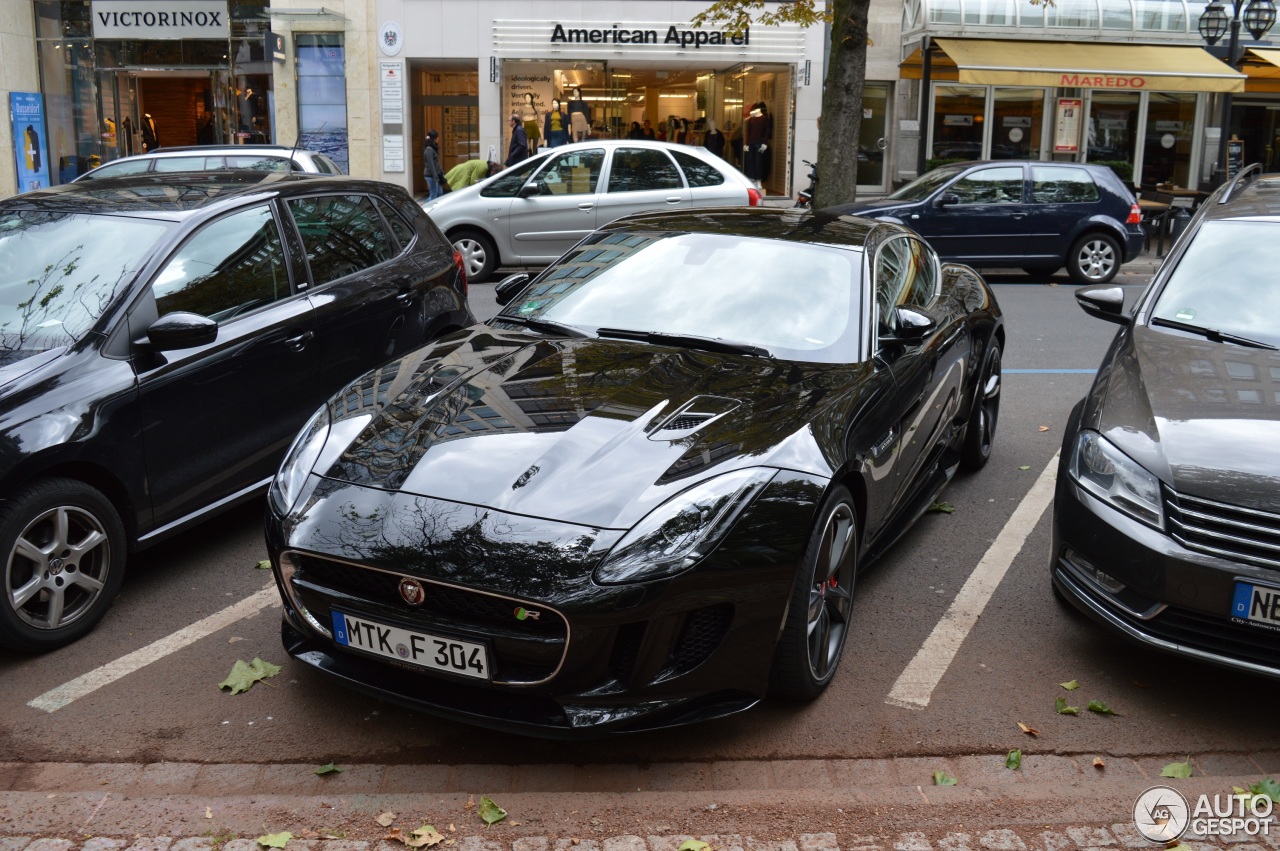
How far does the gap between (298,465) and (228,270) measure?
1.68 meters

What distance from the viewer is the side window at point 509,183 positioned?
1430cm

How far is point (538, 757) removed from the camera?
3730mm

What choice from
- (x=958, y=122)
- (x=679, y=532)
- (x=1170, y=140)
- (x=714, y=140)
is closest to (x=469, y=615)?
(x=679, y=532)

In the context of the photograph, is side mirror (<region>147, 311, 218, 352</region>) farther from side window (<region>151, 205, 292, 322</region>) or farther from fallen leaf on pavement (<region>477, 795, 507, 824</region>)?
fallen leaf on pavement (<region>477, 795, 507, 824</region>)

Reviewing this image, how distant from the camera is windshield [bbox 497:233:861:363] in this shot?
4820 mm

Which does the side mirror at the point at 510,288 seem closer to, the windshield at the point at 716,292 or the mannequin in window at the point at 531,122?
the windshield at the point at 716,292

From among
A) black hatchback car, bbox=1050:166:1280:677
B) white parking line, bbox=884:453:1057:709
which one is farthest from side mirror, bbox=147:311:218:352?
black hatchback car, bbox=1050:166:1280:677

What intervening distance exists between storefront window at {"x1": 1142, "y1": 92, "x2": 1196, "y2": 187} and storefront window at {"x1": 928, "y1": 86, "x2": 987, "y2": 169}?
392 cm

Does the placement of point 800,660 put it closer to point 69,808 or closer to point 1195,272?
point 69,808

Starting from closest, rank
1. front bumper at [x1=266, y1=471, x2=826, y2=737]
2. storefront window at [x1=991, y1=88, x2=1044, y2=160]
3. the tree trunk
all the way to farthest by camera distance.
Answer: front bumper at [x1=266, y1=471, x2=826, y2=737], the tree trunk, storefront window at [x1=991, y1=88, x2=1044, y2=160]

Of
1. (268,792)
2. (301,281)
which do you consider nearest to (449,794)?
(268,792)

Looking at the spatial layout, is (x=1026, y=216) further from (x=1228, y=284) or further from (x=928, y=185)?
(x=1228, y=284)

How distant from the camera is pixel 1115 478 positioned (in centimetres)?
414

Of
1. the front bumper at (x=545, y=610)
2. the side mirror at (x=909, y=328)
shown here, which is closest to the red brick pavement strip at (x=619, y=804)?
the front bumper at (x=545, y=610)
